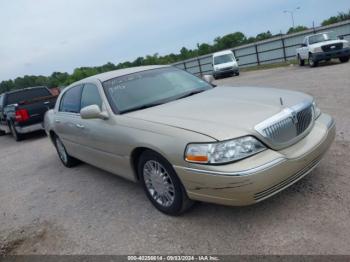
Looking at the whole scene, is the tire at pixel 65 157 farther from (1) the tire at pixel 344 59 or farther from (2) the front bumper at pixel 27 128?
(1) the tire at pixel 344 59

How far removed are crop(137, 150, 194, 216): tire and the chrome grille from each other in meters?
0.95

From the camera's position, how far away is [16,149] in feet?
33.2

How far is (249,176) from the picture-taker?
9.53 feet

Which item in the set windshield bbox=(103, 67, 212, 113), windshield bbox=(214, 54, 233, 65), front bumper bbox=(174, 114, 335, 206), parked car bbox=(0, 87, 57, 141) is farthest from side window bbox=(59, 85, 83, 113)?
windshield bbox=(214, 54, 233, 65)

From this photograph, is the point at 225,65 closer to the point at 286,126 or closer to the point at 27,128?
the point at 27,128

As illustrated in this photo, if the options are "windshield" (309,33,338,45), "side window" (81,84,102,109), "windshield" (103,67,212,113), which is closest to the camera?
"windshield" (103,67,212,113)

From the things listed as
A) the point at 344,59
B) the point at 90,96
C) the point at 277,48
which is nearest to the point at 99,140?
the point at 90,96

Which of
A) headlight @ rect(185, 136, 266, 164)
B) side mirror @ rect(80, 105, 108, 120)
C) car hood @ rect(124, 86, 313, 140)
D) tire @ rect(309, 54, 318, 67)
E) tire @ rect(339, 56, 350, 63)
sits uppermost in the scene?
side mirror @ rect(80, 105, 108, 120)

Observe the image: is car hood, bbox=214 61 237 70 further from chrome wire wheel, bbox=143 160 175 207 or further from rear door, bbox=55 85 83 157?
chrome wire wheel, bbox=143 160 175 207

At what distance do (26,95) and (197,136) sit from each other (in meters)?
11.6

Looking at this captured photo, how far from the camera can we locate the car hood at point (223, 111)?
3.14 m

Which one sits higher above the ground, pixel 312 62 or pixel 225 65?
pixel 225 65

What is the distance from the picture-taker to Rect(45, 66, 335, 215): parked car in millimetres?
3016

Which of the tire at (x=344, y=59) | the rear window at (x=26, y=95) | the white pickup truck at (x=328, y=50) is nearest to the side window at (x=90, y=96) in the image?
the rear window at (x=26, y=95)
